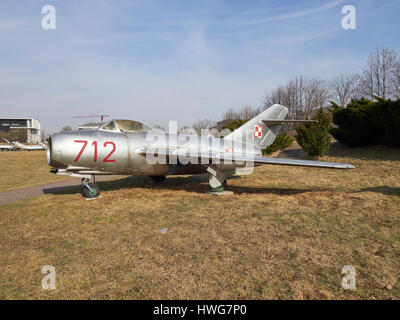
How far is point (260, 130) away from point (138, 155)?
5819 millimetres

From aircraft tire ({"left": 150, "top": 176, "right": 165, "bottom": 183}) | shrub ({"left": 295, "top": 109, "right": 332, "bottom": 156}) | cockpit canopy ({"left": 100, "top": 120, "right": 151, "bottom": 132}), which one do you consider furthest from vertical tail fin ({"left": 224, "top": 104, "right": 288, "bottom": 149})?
shrub ({"left": 295, "top": 109, "right": 332, "bottom": 156})

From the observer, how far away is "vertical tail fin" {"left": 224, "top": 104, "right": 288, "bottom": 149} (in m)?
11.2

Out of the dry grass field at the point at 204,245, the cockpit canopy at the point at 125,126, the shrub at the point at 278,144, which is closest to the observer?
the dry grass field at the point at 204,245

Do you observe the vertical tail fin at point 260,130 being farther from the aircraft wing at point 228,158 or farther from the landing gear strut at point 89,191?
the landing gear strut at point 89,191

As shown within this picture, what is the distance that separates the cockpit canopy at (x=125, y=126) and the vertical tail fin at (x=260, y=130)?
13.5 feet

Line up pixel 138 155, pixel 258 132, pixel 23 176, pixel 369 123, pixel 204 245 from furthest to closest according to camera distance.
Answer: pixel 369 123
pixel 23 176
pixel 258 132
pixel 138 155
pixel 204 245

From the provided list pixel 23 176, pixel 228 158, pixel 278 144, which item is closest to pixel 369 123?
pixel 278 144

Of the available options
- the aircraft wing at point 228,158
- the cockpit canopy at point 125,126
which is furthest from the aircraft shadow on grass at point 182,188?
the cockpit canopy at point 125,126

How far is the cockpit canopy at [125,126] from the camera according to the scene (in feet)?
27.9

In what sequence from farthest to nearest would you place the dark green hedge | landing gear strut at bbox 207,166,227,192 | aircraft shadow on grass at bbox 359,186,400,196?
the dark green hedge
landing gear strut at bbox 207,166,227,192
aircraft shadow on grass at bbox 359,186,400,196

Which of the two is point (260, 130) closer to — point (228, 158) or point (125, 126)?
point (228, 158)

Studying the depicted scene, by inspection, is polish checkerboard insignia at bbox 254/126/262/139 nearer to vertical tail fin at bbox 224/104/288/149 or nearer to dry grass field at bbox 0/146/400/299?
vertical tail fin at bbox 224/104/288/149

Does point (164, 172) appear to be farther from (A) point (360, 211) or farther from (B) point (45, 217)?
(A) point (360, 211)

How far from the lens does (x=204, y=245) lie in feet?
15.4
